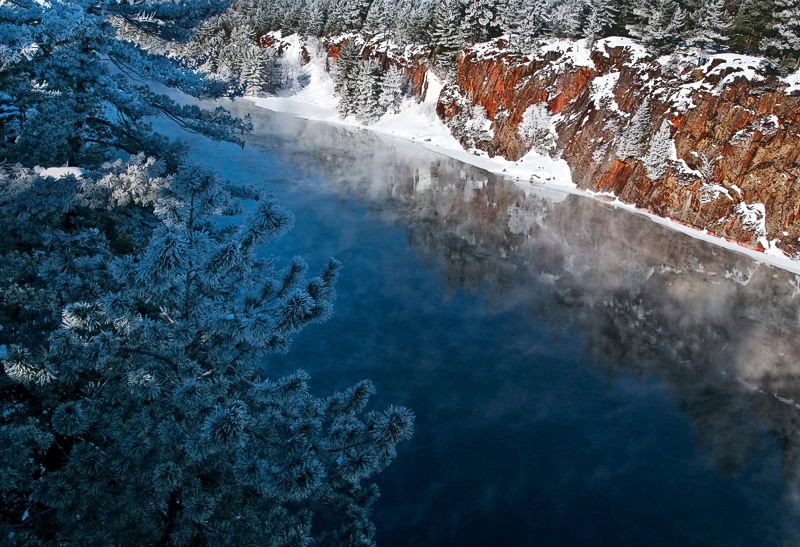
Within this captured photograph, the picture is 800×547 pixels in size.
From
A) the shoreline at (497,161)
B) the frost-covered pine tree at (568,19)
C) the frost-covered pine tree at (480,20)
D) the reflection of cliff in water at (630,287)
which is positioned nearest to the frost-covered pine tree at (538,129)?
the shoreline at (497,161)

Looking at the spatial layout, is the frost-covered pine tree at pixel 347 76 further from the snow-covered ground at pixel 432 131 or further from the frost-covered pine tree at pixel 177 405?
the frost-covered pine tree at pixel 177 405

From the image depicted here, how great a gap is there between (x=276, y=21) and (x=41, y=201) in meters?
84.6

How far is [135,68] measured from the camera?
9.32 m

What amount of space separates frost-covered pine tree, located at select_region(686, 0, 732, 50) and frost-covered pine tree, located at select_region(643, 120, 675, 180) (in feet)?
28.8

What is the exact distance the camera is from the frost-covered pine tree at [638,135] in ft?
109

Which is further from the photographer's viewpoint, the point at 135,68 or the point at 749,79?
the point at 749,79

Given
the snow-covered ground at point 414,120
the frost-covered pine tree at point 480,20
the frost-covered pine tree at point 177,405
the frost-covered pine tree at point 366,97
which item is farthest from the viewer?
the frost-covered pine tree at point 366,97

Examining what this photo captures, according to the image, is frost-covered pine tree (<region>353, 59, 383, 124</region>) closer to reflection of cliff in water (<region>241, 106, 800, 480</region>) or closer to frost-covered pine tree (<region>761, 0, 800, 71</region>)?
reflection of cliff in water (<region>241, 106, 800, 480</region>)

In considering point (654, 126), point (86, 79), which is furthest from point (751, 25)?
point (86, 79)

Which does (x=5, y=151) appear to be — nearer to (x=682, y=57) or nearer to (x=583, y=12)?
(x=682, y=57)

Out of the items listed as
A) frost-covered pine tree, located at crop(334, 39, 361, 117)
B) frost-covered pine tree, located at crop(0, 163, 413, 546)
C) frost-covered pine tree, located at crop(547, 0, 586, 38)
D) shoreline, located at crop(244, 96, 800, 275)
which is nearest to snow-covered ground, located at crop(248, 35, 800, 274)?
shoreline, located at crop(244, 96, 800, 275)

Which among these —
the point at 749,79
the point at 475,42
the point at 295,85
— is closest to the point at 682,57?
the point at 749,79

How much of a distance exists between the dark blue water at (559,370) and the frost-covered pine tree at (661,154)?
6.97 metres

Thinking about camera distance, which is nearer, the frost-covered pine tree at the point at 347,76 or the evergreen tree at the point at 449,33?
the evergreen tree at the point at 449,33
